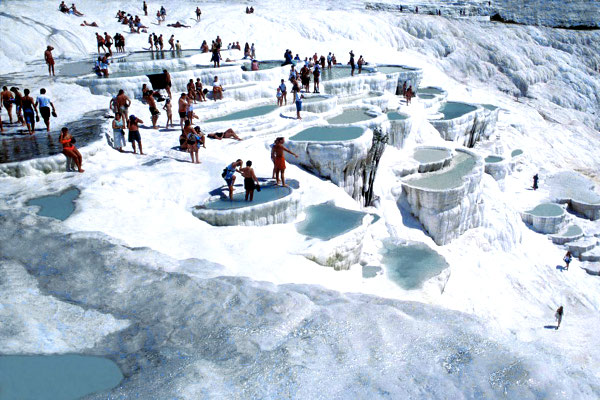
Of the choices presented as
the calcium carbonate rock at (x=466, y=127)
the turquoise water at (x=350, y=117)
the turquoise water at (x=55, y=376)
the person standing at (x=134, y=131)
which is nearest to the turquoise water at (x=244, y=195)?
the person standing at (x=134, y=131)

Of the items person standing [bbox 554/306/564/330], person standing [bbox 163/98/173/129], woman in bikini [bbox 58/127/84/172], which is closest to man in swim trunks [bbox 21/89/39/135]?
woman in bikini [bbox 58/127/84/172]

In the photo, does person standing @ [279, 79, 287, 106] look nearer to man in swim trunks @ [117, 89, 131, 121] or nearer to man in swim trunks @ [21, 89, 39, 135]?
man in swim trunks @ [117, 89, 131, 121]

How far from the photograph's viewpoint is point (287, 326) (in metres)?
5.17

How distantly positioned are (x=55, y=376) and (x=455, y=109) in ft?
66.3

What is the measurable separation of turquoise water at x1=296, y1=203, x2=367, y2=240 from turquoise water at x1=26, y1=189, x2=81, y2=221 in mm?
4257

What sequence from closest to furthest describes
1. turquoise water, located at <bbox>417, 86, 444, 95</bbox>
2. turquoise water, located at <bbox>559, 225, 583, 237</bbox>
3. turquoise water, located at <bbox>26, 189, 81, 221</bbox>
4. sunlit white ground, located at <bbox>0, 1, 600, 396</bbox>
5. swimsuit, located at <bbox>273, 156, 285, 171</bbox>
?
turquoise water, located at <bbox>26, 189, 81, 221</bbox> < sunlit white ground, located at <bbox>0, 1, 600, 396</bbox> < swimsuit, located at <bbox>273, 156, 285, 171</bbox> < turquoise water, located at <bbox>559, 225, 583, 237</bbox> < turquoise water, located at <bbox>417, 86, 444, 95</bbox>

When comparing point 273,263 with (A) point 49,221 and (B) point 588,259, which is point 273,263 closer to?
(A) point 49,221

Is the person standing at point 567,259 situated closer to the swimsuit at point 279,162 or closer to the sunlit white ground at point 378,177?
the sunlit white ground at point 378,177

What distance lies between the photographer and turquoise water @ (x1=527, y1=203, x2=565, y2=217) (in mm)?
17405

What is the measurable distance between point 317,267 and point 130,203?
12.3 ft

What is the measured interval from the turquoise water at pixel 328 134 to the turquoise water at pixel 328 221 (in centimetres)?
257

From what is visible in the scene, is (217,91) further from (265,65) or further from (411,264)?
(411,264)

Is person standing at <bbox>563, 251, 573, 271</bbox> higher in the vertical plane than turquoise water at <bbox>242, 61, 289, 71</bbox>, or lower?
lower

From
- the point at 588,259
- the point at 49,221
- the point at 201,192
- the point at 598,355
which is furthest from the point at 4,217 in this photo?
the point at 588,259
